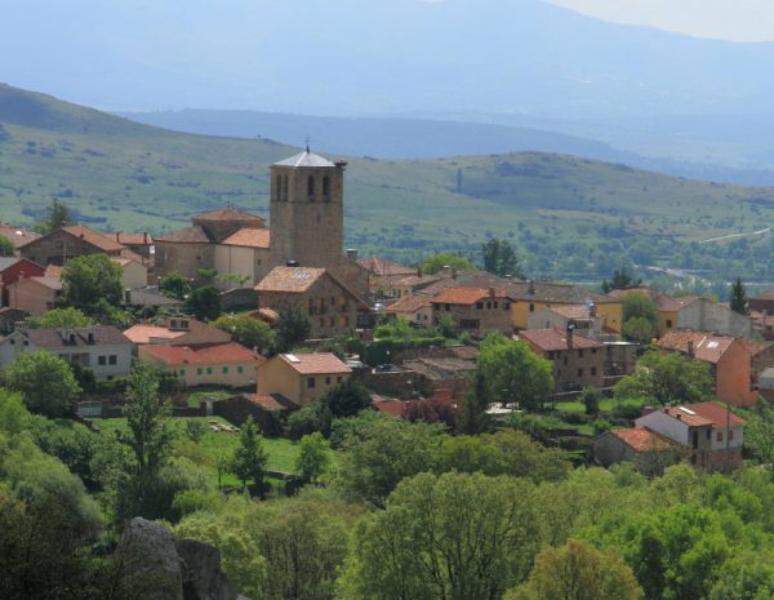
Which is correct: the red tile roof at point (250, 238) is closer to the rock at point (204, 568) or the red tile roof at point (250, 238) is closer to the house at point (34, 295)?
the house at point (34, 295)

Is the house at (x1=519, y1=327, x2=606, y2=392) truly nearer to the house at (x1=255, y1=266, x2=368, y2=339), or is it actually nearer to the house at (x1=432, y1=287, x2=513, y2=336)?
the house at (x1=432, y1=287, x2=513, y2=336)

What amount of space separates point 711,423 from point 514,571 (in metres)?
28.9

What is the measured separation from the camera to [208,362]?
69438 millimetres

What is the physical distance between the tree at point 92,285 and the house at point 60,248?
6.02 meters

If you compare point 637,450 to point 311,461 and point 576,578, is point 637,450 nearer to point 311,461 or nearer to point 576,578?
point 311,461

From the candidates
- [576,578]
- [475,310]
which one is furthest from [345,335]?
[576,578]

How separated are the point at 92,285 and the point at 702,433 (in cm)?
2173

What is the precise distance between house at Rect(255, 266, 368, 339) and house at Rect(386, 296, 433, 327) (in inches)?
155

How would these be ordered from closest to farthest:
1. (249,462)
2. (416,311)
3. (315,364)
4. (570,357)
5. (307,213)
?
1. (249,462)
2. (315,364)
3. (570,357)
4. (416,311)
5. (307,213)

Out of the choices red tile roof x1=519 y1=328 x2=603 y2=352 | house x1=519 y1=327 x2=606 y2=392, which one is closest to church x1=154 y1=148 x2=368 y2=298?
red tile roof x1=519 y1=328 x2=603 y2=352

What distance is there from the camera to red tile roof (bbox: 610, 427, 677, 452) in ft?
217

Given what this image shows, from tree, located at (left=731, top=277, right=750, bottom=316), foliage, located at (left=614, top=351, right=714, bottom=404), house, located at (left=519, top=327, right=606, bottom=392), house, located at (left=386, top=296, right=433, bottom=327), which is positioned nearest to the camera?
foliage, located at (left=614, top=351, right=714, bottom=404)

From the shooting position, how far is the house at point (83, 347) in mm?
66625

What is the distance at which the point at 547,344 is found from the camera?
251 ft
